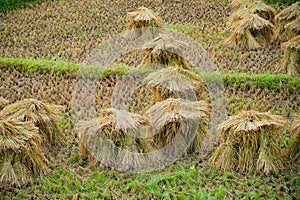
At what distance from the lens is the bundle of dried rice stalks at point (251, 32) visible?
6.43 metres

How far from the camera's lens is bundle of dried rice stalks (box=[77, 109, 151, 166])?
4.22m

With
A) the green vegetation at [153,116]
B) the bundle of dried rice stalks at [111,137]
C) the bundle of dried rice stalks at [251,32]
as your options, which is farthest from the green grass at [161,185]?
Result: the bundle of dried rice stalks at [251,32]

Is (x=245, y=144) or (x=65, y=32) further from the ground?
(x=65, y=32)

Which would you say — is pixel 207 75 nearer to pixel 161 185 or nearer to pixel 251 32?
pixel 251 32

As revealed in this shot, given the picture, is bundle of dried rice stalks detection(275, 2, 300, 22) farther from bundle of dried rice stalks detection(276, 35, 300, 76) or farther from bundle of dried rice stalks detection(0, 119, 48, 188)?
bundle of dried rice stalks detection(0, 119, 48, 188)

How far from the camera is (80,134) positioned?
4.32 meters

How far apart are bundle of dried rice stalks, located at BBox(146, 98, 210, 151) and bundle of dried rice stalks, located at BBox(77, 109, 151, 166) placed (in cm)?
15

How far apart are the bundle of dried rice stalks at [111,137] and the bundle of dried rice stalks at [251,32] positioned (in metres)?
2.65

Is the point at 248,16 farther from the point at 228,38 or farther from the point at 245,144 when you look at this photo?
the point at 245,144

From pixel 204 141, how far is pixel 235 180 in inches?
22.7

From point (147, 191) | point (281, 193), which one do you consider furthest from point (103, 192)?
point (281, 193)

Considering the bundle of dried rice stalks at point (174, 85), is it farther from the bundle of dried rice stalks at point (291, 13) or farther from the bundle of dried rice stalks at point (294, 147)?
Answer: the bundle of dried rice stalks at point (291, 13)

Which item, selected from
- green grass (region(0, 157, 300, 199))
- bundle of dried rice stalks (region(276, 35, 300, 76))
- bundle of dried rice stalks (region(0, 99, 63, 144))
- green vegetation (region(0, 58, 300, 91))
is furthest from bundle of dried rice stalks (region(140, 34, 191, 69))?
green grass (region(0, 157, 300, 199))

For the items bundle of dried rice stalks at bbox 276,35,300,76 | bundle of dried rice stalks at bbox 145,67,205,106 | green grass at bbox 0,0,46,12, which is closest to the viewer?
bundle of dried rice stalks at bbox 145,67,205,106
